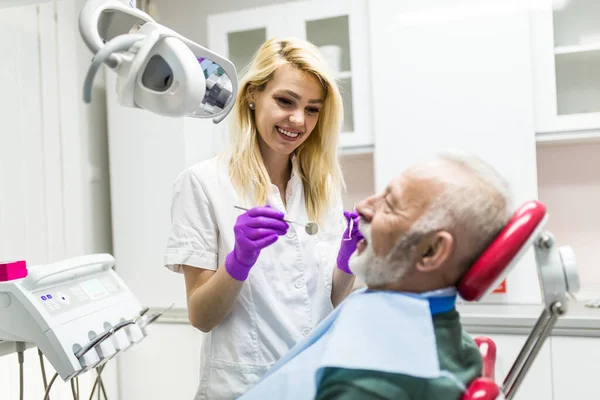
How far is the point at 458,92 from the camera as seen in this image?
88.7 inches

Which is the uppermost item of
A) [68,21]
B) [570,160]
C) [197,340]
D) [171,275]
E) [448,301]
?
[68,21]

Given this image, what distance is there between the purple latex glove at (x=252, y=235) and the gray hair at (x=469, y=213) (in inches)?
12.0

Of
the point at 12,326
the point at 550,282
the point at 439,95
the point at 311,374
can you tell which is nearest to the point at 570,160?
the point at 439,95

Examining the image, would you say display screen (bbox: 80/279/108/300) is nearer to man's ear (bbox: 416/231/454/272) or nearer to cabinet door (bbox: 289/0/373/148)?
man's ear (bbox: 416/231/454/272)

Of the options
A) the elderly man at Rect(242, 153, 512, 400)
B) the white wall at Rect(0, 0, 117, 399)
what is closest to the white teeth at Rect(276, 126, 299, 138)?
the elderly man at Rect(242, 153, 512, 400)

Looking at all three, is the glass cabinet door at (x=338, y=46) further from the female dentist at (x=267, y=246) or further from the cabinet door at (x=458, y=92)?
the female dentist at (x=267, y=246)

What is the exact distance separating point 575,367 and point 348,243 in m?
1.16

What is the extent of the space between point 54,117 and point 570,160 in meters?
2.42

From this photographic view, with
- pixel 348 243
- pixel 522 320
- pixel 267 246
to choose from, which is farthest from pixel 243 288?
pixel 522 320

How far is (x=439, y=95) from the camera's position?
2273 millimetres

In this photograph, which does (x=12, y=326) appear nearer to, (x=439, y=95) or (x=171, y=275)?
(x=171, y=275)

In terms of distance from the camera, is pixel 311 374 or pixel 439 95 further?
pixel 439 95

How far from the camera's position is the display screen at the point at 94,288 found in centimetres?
144

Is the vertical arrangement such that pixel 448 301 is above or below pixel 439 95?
below
